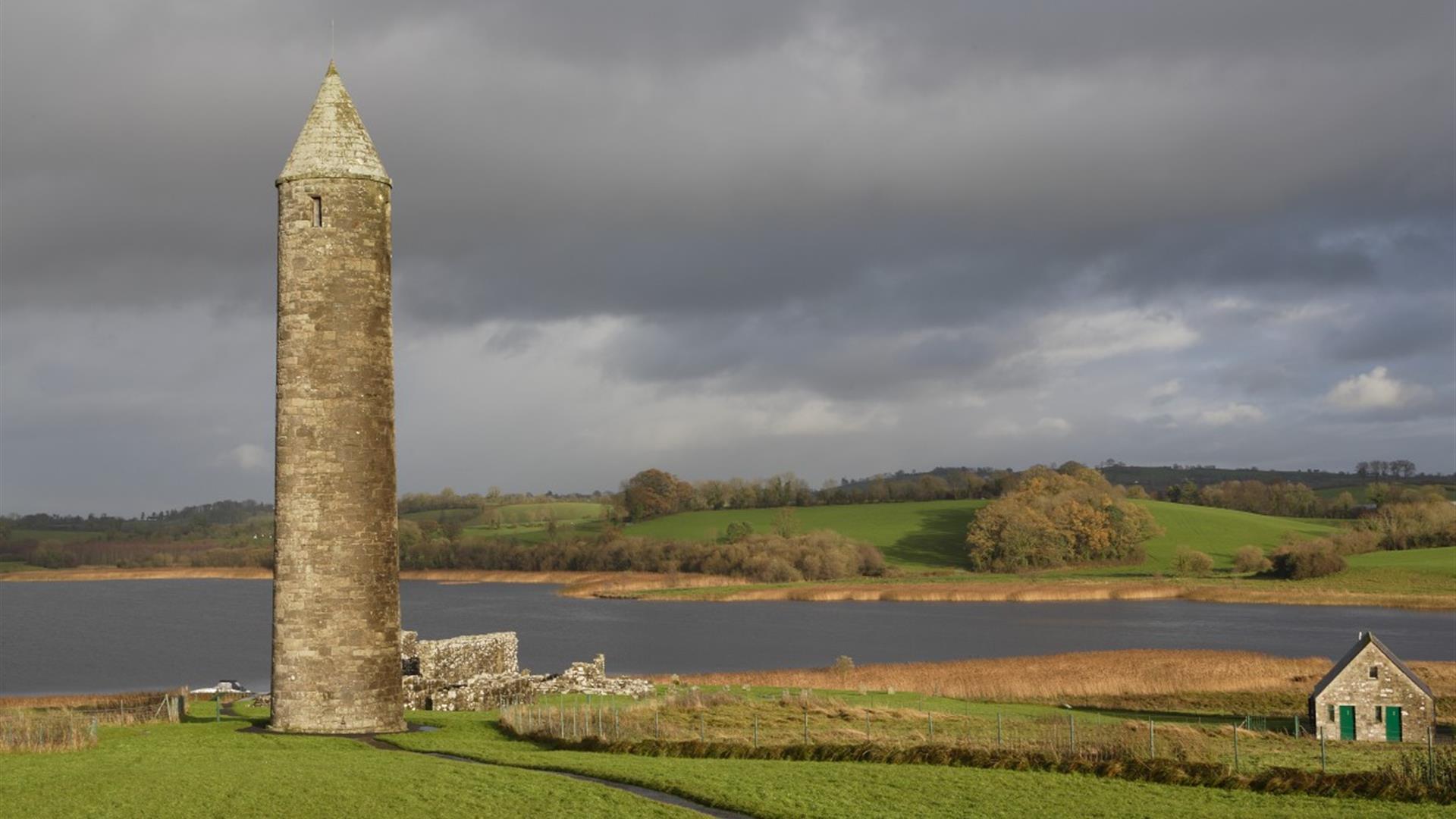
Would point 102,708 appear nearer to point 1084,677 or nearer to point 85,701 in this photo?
point 85,701

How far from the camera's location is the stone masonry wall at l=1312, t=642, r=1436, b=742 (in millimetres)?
29969

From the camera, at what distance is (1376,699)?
30.1m

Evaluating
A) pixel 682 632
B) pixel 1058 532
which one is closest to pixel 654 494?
pixel 1058 532

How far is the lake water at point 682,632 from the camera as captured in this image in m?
51.8

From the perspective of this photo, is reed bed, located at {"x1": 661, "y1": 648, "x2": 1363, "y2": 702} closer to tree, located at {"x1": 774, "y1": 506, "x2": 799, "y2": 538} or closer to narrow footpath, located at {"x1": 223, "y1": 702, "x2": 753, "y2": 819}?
narrow footpath, located at {"x1": 223, "y1": 702, "x2": 753, "y2": 819}

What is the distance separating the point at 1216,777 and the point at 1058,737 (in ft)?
18.6

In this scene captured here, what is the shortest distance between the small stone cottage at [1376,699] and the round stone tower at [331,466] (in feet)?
69.1

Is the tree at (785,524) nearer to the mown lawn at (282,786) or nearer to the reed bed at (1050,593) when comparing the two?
the reed bed at (1050,593)

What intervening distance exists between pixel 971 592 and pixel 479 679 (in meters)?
66.7

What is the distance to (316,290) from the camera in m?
23.7

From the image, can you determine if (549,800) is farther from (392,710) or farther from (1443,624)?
(1443,624)

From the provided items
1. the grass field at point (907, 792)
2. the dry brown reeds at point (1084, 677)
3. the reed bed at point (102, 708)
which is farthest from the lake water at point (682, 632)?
the grass field at point (907, 792)

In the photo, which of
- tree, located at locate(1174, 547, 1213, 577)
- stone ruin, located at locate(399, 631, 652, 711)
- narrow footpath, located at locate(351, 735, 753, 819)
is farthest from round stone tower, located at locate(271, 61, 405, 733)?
tree, located at locate(1174, 547, 1213, 577)

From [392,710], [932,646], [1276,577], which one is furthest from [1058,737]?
[1276,577]
